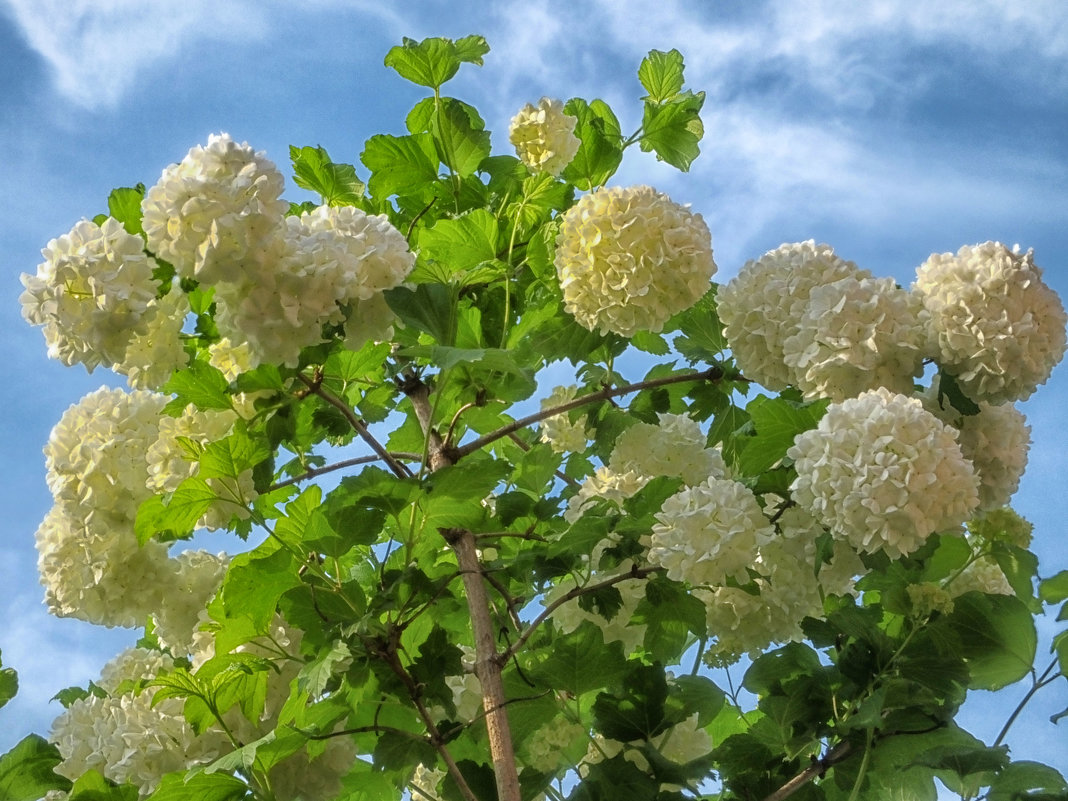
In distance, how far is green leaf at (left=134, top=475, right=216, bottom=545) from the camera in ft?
6.16

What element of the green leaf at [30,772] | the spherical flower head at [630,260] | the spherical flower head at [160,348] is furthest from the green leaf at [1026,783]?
the green leaf at [30,772]

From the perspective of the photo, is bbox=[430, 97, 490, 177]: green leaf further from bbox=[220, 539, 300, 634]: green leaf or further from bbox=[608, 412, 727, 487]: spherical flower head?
bbox=[220, 539, 300, 634]: green leaf

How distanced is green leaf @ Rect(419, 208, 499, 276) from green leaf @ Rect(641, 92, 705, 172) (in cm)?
49

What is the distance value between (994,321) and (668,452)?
72 centimetres

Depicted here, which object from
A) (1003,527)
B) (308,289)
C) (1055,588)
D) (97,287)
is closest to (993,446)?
(1003,527)

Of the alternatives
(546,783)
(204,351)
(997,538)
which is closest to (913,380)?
(997,538)

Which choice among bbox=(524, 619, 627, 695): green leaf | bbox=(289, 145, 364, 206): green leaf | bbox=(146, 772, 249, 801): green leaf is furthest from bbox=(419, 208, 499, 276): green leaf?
bbox=(146, 772, 249, 801): green leaf

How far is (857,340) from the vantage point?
1.85 m

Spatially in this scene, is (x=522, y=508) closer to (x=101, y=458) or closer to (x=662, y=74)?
(x=101, y=458)

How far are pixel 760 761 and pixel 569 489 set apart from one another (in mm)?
773

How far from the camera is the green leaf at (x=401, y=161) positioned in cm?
242

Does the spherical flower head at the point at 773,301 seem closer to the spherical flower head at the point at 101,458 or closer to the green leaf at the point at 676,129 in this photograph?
the green leaf at the point at 676,129

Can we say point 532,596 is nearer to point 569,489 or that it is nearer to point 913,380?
point 569,489

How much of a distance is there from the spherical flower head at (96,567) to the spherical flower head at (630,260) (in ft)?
3.28
